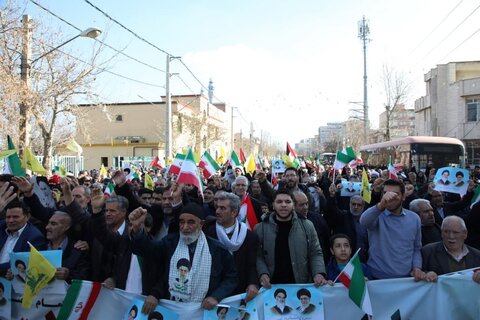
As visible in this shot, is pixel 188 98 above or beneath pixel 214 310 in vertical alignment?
above

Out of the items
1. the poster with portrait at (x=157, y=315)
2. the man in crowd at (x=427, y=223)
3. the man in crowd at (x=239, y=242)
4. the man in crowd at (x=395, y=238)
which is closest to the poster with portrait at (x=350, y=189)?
the man in crowd at (x=427, y=223)

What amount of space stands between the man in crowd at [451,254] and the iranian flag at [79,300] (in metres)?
3.10

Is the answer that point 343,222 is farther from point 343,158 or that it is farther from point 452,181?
point 343,158

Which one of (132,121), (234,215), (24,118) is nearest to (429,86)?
(132,121)

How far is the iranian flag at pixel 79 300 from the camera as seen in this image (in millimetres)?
4324

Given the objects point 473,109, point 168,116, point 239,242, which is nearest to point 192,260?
point 239,242

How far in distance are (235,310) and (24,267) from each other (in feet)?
6.52

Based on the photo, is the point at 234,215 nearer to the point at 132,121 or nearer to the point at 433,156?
the point at 433,156

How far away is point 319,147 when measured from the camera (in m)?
105

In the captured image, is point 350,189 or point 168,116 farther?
point 168,116

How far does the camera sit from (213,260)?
4.01 m

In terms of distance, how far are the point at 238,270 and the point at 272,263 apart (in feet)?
1.13

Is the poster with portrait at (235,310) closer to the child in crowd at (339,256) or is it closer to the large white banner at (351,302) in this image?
the large white banner at (351,302)

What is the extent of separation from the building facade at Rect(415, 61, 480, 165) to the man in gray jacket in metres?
40.3
